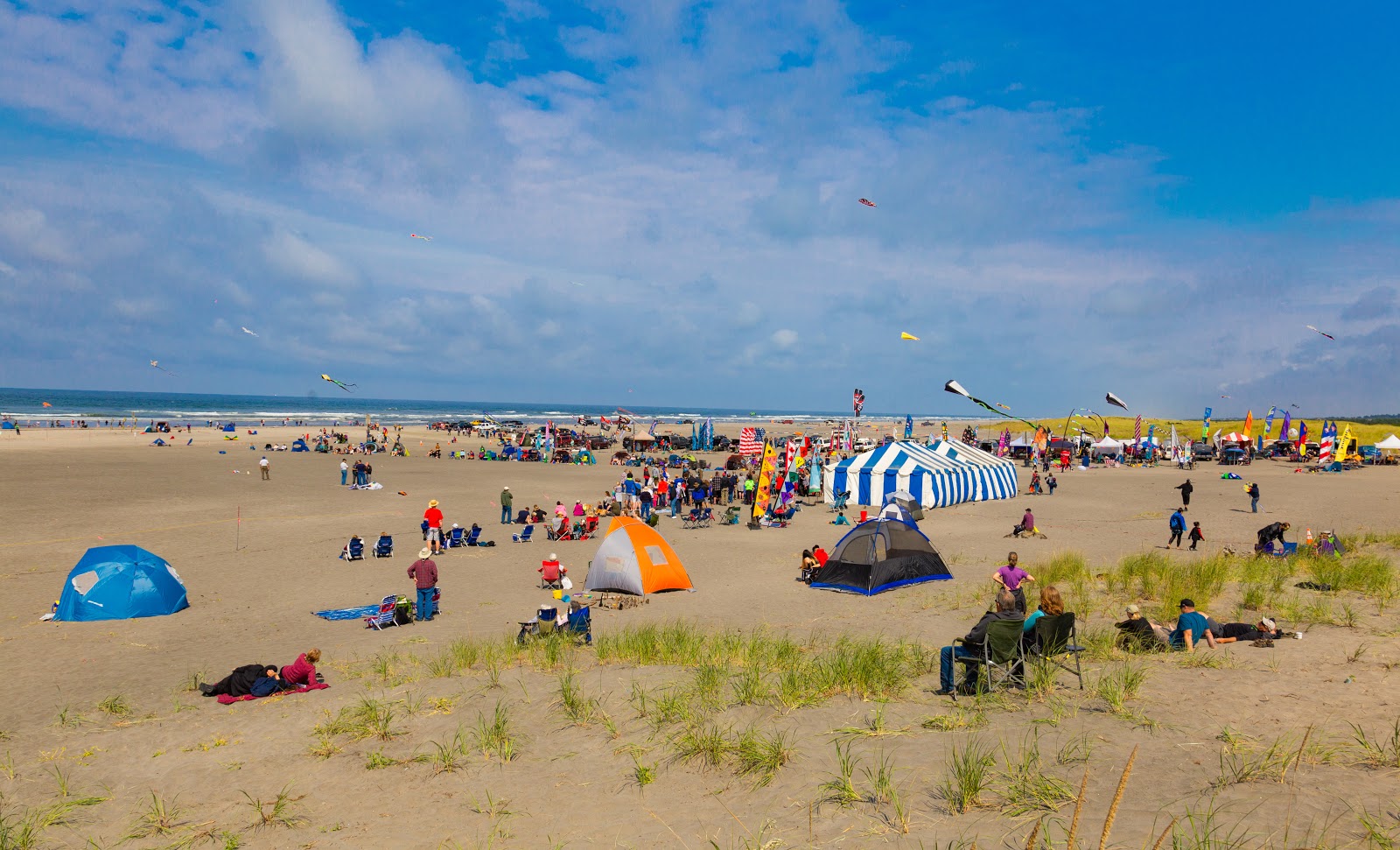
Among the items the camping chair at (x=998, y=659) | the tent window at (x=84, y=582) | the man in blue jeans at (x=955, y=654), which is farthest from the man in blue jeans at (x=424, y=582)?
the camping chair at (x=998, y=659)

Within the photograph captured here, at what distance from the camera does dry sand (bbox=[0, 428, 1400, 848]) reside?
14.6 feet

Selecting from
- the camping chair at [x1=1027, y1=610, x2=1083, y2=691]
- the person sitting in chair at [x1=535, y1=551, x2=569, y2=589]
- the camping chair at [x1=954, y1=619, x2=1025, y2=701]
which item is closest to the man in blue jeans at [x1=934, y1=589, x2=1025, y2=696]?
the camping chair at [x1=954, y1=619, x2=1025, y2=701]

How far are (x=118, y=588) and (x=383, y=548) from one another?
17.8ft

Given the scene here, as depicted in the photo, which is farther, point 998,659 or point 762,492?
point 762,492

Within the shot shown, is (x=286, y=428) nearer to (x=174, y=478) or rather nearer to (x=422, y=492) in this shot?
(x=174, y=478)

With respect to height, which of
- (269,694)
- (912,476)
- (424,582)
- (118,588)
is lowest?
(269,694)

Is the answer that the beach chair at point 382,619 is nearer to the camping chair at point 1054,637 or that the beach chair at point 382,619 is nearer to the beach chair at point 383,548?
the beach chair at point 383,548

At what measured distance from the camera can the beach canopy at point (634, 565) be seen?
1305cm

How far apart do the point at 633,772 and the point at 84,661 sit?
808cm

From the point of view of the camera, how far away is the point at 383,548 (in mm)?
16281

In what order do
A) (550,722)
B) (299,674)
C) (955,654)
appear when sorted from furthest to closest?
1. (299,674)
2. (955,654)
3. (550,722)

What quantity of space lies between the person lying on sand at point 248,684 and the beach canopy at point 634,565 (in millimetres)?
6048

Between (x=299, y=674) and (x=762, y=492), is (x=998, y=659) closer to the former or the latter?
(x=299, y=674)

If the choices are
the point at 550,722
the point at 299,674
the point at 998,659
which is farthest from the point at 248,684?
the point at 998,659
